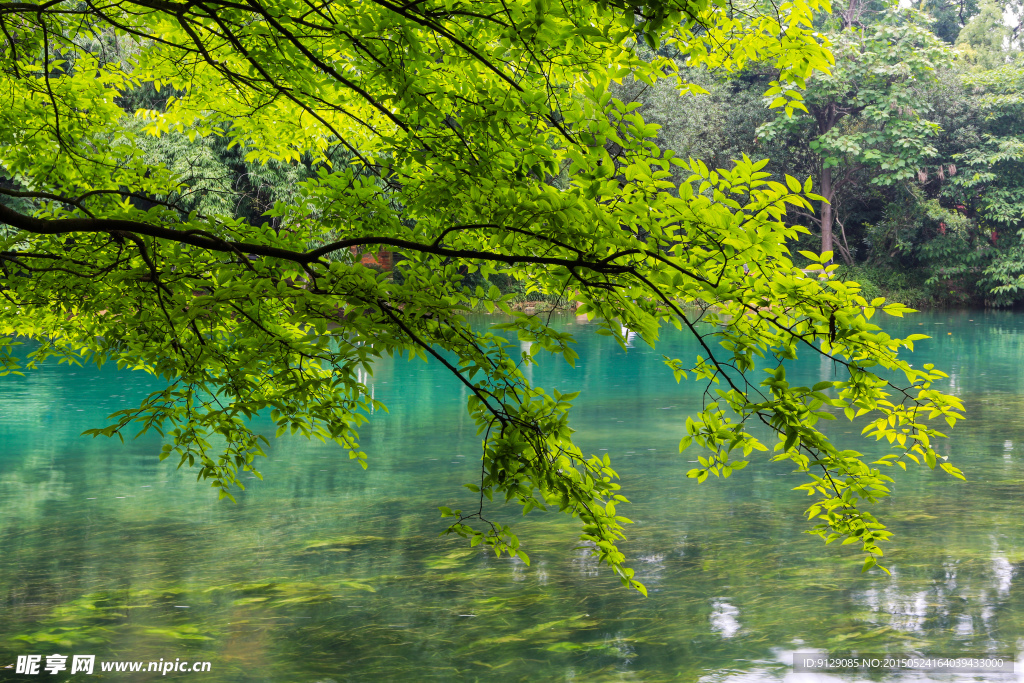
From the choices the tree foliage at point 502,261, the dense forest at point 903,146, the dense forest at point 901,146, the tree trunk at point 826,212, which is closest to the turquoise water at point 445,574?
the tree foliage at point 502,261

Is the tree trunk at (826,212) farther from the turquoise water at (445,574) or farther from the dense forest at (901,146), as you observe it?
the turquoise water at (445,574)

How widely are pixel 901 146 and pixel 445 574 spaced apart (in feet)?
105

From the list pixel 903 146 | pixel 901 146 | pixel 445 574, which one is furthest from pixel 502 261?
pixel 901 146

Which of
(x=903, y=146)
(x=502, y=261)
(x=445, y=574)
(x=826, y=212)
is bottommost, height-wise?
(x=445, y=574)

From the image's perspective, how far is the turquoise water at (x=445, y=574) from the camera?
565cm

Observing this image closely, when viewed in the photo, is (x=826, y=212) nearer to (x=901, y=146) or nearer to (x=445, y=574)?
(x=901, y=146)

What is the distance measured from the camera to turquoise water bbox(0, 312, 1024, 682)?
18.5 feet

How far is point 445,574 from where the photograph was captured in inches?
275

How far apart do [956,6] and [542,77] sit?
1991 inches

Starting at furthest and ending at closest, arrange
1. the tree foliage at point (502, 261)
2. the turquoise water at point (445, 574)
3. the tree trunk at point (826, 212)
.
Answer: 1. the tree trunk at point (826, 212)
2. the turquoise water at point (445, 574)
3. the tree foliage at point (502, 261)

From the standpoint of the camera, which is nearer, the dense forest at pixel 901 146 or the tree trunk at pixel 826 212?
the dense forest at pixel 901 146

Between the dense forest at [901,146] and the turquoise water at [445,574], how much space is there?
2307 centimetres

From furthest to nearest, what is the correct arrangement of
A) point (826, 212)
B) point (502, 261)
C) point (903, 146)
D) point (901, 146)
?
point (826, 212)
point (901, 146)
point (903, 146)
point (502, 261)

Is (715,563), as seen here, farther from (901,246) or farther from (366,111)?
(901,246)
